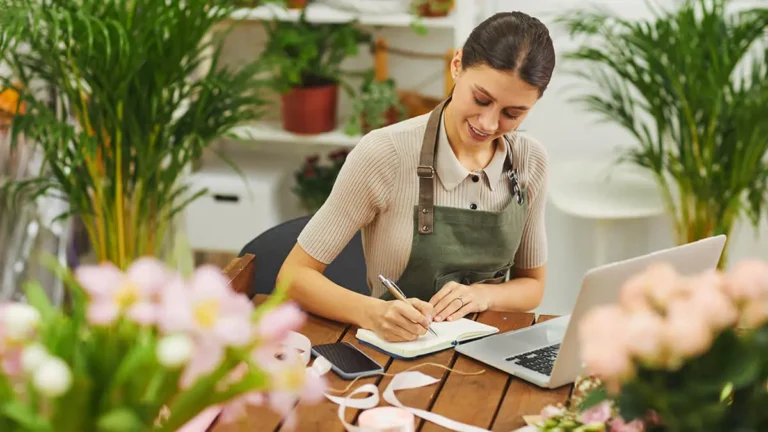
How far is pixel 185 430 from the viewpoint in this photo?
1.49 meters

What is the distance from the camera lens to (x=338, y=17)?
12.5ft

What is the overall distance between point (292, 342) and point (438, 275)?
50 cm

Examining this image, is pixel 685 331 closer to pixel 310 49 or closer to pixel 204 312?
pixel 204 312

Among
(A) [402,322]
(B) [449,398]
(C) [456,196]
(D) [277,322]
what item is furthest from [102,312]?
(C) [456,196]

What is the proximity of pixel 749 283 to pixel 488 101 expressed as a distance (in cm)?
109

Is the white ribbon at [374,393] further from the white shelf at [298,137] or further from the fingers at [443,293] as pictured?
the white shelf at [298,137]

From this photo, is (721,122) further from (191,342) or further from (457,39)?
(191,342)

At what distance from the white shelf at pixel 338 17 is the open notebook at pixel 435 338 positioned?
79.2 inches

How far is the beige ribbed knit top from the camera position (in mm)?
2172

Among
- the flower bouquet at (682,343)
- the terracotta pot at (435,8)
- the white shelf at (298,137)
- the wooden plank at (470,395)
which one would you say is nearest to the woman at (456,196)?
the wooden plank at (470,395)

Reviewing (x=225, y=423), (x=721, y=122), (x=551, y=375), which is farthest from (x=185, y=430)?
(x=721, y=122)

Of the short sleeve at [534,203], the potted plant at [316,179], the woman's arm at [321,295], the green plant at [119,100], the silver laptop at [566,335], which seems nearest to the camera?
the silver laptop at [566,335]

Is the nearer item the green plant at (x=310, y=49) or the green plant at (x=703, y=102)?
the green plant at (x=703, y=102)

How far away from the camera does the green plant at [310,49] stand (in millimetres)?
3795
